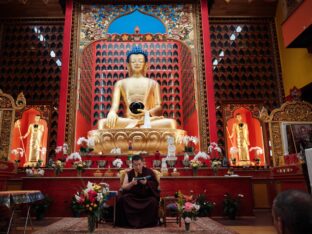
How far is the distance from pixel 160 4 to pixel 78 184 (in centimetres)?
522

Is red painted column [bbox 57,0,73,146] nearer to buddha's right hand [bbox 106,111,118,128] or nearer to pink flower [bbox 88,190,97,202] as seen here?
buddha's right hand [bbox 106,111,118,128]

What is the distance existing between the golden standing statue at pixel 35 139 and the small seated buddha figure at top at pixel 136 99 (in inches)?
96.8

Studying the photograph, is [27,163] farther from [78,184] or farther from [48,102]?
[78,184]

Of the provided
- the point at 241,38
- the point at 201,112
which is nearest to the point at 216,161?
the point at 201,112

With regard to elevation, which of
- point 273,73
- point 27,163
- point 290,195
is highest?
point 273,73

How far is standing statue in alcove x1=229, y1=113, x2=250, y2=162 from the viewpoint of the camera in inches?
333

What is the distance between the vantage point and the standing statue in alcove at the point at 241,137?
846 cm

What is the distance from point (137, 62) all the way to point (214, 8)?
2985 mm

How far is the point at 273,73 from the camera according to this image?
884 cm

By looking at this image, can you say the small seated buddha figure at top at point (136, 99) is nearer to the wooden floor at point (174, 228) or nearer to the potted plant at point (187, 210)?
the wooden floor at point (174, 228)

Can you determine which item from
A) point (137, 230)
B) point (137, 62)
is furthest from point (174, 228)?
point (137, 62)

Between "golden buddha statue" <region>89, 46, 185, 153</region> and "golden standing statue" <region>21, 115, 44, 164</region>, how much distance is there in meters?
2.42

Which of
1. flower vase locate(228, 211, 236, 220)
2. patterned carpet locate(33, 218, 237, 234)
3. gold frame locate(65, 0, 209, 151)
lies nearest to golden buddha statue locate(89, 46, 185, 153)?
gold frame locate(65, 0, 209, 151)

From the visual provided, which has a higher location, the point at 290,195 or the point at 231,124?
the point at 231,124
